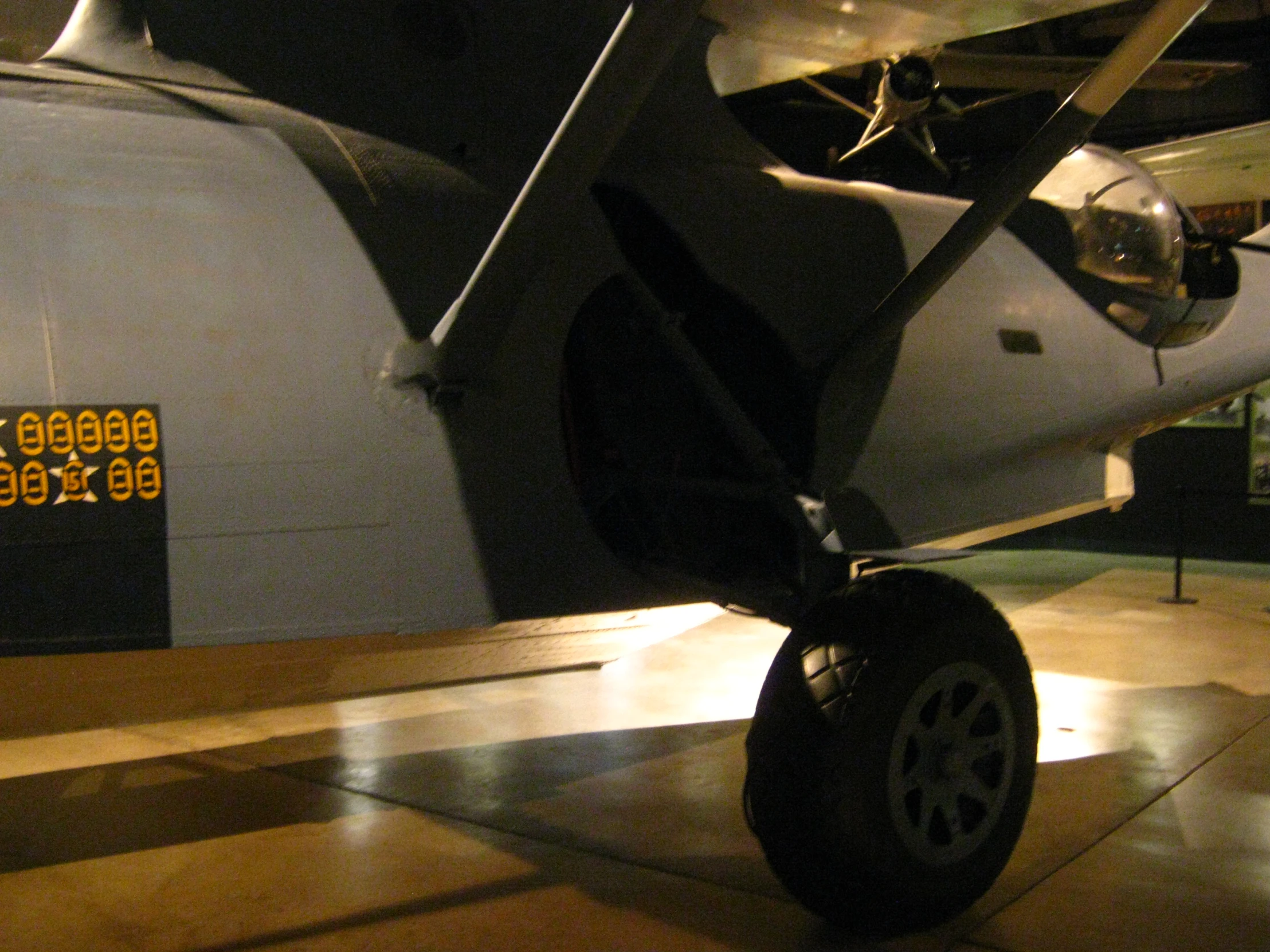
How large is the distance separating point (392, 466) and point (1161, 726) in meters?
3.74

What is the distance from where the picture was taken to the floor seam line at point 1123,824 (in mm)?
2996

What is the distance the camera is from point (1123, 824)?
3709 mm

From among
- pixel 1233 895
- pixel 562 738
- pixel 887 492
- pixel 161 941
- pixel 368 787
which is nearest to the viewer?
pixel 161 941

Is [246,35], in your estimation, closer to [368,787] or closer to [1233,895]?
[368,787]

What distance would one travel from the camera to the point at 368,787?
13.8 feet

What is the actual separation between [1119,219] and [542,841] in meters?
3.41

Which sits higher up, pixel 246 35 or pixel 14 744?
pixel 246 35

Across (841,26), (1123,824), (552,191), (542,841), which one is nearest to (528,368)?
(552,191)

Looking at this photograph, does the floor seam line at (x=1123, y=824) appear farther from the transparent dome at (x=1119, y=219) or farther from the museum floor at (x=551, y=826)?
the transparent dome at (x=1119, y=219)

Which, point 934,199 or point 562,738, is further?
point 562,738

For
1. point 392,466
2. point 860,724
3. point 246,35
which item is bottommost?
point 860,724

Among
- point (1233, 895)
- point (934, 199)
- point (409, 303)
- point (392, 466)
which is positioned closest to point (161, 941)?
point (392, 466)

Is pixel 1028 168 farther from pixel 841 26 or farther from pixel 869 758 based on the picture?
pixel 869 758

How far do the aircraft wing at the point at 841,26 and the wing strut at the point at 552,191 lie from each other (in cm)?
150
